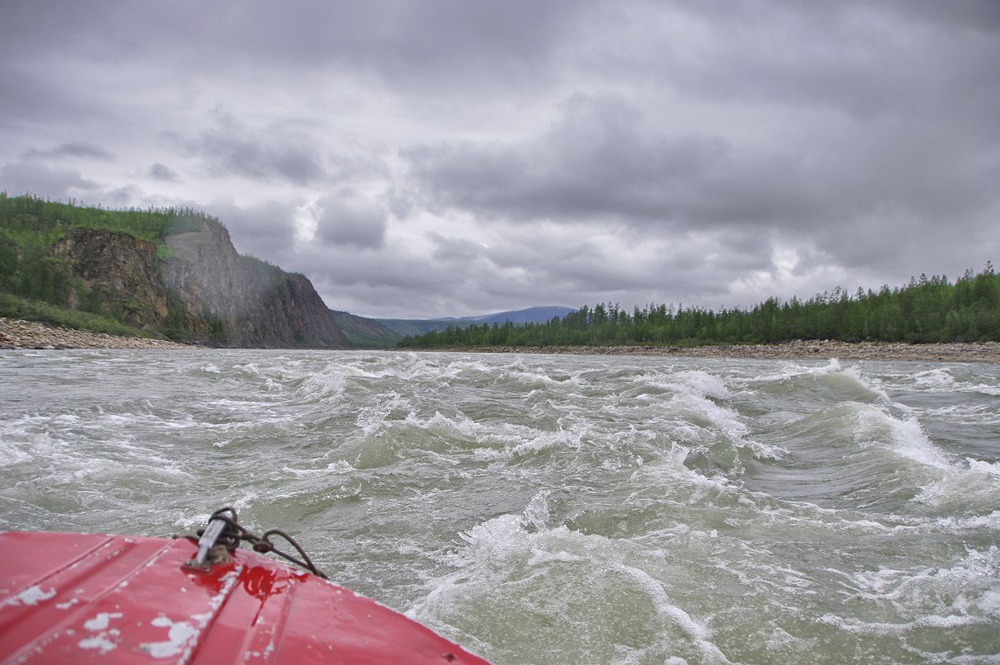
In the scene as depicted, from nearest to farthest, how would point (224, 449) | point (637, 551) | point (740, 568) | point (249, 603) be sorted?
point (249, 603) → point (740, 568) → point (637, 551) → point (224, 449)

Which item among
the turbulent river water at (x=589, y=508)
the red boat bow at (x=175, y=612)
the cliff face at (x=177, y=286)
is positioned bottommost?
the turbulent river water at (x=589, y=508)

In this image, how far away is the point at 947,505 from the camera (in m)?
A: 5.39

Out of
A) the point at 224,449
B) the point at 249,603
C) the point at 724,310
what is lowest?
the point at 224,449

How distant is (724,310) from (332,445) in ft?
314

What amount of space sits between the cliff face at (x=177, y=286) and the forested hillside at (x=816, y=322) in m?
55.5

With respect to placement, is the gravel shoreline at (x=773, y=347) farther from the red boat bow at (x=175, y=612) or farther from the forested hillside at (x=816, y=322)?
the red boat bow at (x=175, y=612)

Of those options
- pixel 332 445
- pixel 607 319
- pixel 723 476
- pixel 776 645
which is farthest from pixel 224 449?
pixel 607 319

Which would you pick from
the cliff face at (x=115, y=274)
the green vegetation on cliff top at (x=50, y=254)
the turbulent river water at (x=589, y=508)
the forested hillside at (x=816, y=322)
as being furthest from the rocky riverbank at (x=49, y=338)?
the forested hillside at (x=816, y=322)

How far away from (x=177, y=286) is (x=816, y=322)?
10739cm

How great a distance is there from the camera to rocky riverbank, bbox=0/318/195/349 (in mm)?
38675

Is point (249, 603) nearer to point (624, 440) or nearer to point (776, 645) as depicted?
point (776, 645)

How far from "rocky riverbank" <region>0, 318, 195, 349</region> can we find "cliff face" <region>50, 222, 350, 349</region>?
76.5ft

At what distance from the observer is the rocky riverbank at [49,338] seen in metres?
38.7

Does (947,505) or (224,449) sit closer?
(947,505)
